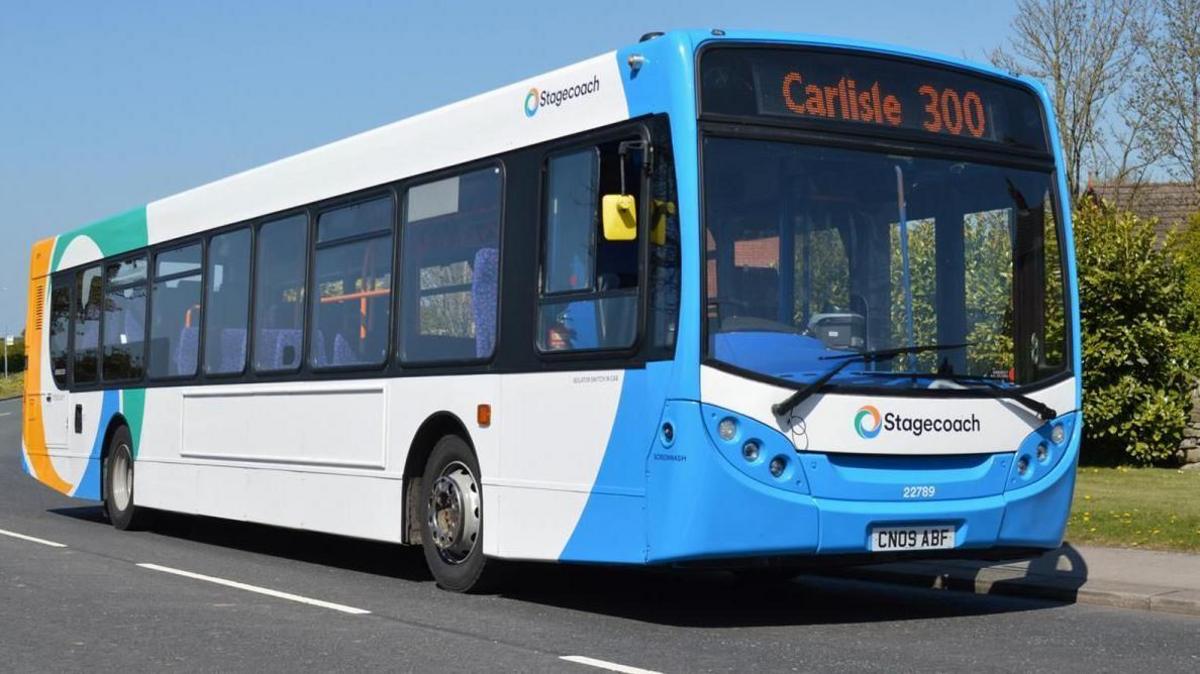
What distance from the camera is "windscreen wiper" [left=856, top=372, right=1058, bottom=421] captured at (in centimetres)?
1013

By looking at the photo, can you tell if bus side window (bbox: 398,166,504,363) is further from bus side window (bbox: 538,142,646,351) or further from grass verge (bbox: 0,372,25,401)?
grass verge (bbox: 0,372,25,401)

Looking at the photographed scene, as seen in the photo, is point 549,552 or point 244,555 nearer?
point 549,552

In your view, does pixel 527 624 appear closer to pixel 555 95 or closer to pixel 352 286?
pixel 555 95

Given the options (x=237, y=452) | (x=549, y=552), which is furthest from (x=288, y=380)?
(x=549, y=552)

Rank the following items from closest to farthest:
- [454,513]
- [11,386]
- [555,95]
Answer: [555,95]
[454,513]
[11,386]

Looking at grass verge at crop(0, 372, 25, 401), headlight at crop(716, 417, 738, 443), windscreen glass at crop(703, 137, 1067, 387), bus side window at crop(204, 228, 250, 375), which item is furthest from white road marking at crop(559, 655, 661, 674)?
grass verge at crop(0, 372, 25, 401)

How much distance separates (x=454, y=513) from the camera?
1195 cm

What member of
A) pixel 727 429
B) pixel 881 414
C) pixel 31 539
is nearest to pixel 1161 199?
pixel 31 539

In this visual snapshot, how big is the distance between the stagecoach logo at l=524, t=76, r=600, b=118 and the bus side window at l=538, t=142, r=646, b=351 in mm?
328

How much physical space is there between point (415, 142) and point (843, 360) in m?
4.14

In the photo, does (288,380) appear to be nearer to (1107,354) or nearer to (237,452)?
(237,452)

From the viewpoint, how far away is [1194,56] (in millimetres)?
48844

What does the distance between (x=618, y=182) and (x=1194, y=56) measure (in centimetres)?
4209

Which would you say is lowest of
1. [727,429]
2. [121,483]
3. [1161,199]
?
[121,483]
